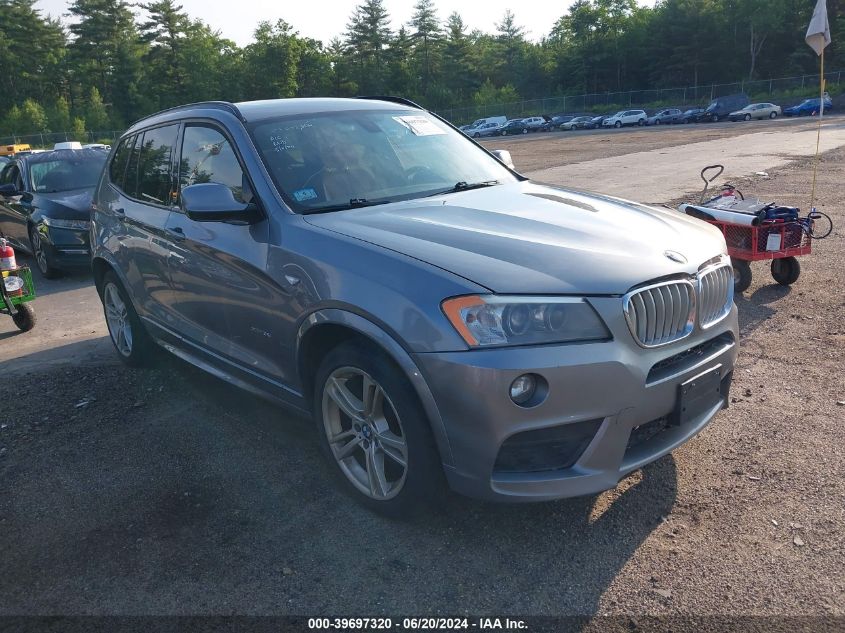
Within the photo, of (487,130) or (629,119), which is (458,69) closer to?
(487,130)

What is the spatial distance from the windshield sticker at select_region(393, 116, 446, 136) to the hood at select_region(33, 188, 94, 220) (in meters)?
6.36

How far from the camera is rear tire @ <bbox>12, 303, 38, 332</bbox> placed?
7409mm

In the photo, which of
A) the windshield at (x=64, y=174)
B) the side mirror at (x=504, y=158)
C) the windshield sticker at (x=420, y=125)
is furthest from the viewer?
the windshield at (x=64, y=174)

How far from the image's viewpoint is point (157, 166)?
4992mm

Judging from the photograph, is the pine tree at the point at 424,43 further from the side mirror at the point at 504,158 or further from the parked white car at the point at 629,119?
the side mirror at the point at 504,158

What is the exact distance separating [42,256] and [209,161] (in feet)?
22.9

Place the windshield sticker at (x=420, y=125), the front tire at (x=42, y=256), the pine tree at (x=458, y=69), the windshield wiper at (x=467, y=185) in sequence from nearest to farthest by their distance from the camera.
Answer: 1. the windshield wiper at (x=467, y=185)
2. the windshield sticker at (x=420, y=125)
3. the front tire at (x=42, y=256)
4. the pine tree at (x=458, y=69)

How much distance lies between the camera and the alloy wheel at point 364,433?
323 centimetres

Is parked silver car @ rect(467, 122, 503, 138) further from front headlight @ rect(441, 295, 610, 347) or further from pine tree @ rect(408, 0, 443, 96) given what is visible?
front headlight @ rect(441, 295, 610, 347)

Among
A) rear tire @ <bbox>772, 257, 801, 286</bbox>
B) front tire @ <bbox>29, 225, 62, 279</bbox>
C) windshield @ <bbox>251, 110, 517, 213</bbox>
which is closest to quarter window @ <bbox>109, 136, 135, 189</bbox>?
windshield @ <bbox>251, 110, 517, 213</bbox>

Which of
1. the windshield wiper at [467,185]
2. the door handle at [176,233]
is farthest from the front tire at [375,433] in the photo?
the door handle at [176,233]

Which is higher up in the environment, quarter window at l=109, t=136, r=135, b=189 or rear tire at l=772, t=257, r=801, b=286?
quarter window at l=109, t=136, r=135, b=189

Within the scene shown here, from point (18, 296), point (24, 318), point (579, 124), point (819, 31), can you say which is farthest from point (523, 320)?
point (579, 124)

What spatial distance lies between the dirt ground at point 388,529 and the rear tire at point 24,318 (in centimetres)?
278
